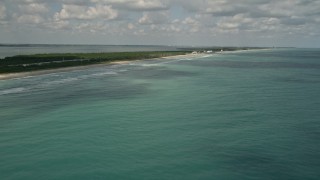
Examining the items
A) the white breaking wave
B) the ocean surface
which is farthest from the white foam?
the ocean surface

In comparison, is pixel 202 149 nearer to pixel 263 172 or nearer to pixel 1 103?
pixel 263 172

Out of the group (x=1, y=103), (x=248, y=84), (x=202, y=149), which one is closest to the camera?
(x=202, y=149)

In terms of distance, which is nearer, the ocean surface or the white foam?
the ocean surface

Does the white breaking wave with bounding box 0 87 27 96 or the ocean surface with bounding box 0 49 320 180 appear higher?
the white breaking wave with bounding box 0 87 27 96

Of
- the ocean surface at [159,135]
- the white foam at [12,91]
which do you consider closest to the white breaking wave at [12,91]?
the white foam at [12,91]

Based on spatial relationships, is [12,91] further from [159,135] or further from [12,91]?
[159,135]

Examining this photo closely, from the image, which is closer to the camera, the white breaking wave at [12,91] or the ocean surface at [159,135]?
the ocean surface at [159,135]

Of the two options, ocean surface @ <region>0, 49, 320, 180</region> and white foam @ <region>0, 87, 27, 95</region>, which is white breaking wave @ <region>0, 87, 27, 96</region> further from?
ocean surface @ <region>0, 49, 320, 180</region>

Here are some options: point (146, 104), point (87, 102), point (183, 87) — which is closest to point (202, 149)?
point (146, 104)

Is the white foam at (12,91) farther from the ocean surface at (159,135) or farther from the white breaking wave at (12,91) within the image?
the ocean surface at (159,135)
